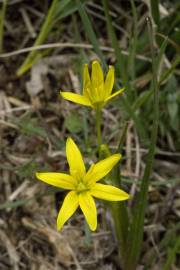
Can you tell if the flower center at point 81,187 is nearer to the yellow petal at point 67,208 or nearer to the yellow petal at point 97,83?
the yellow petal at point 67,208

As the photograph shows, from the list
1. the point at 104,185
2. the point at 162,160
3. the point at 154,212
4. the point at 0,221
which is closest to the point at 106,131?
the point at 162,160

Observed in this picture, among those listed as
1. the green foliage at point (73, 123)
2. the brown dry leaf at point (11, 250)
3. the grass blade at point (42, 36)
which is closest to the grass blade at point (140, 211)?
the brown dry leaf at point (11, 250)

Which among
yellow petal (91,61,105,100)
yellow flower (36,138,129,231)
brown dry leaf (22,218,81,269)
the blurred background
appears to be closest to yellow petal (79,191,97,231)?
yellow flower (36,138,129,231)

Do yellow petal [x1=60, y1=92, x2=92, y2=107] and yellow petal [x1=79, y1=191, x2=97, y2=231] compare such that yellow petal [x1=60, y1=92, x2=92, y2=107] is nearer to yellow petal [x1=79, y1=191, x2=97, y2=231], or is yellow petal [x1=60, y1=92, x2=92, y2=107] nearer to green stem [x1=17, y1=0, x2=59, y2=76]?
yellow petal [x1=79, y1=191, x2=97, y2=231]

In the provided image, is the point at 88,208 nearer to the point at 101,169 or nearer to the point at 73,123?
the point at 101,169

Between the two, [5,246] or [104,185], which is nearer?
[104,185]

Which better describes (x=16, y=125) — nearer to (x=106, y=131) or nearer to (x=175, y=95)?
(x=106, y=131)
